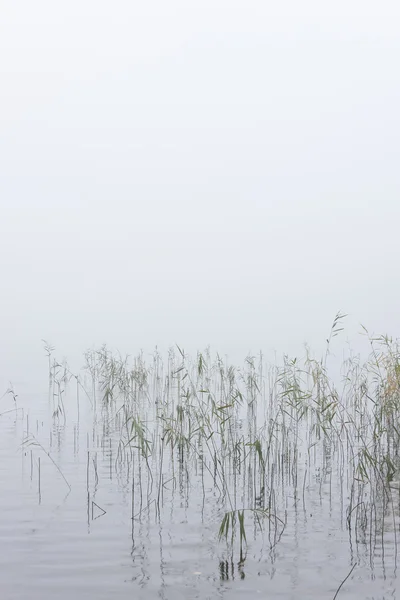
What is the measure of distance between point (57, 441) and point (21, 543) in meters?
6.36

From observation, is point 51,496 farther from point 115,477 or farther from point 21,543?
point 21,543

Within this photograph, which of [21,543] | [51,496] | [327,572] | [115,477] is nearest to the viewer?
[327,572]

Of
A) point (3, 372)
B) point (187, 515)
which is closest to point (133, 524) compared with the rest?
point (187, 515)

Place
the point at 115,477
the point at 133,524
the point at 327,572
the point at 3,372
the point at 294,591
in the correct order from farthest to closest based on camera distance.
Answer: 1. the point at 3,372
2. the point at 115,477
3. the point at 133,524
4. the point at 327,572
5. the point at 294,591

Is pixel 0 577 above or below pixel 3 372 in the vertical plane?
below

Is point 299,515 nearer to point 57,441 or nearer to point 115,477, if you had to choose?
point 115,477

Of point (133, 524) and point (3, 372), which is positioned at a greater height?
point (3, 372)

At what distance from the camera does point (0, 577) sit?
6211 mm

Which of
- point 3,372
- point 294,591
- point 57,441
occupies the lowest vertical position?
point 294,591

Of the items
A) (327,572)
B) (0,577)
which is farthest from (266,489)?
(0,577)

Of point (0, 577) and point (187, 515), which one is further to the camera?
point (187, 515)

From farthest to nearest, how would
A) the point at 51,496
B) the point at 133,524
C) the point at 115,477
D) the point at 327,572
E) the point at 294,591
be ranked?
1. the point at 115,477
2. the point at 51,496
3. the point at 133,524
4. the point at 327,572
5. the point at 294,591

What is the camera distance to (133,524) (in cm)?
767

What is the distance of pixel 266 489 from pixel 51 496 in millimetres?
2977
